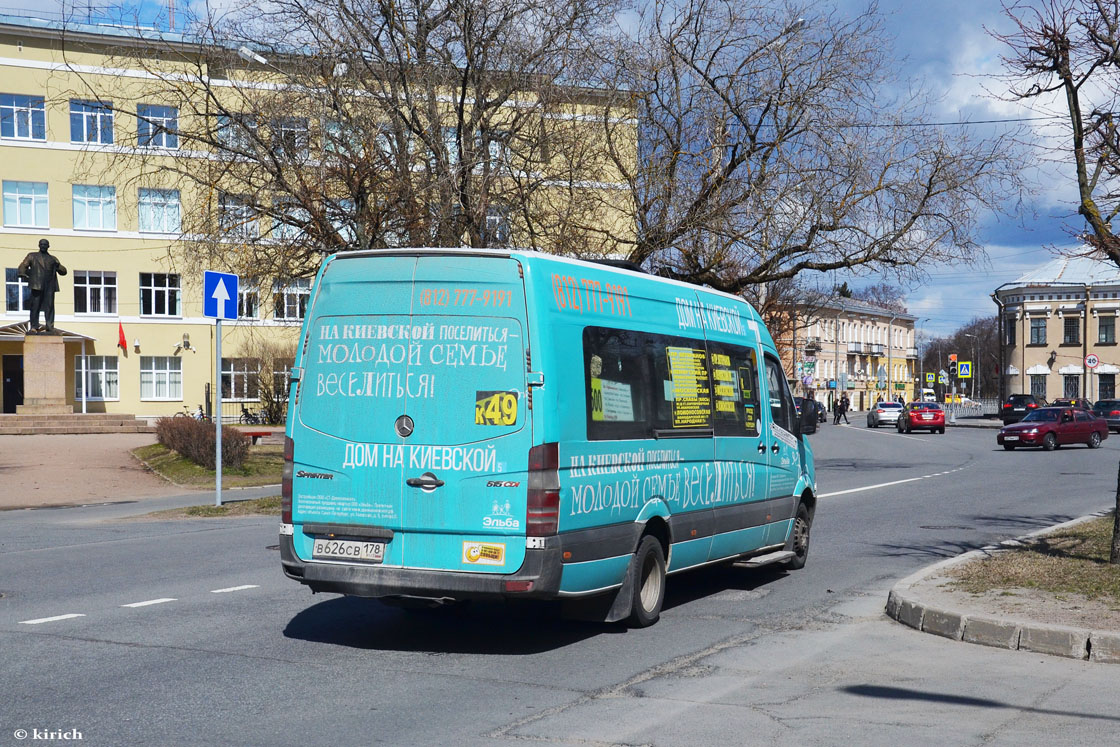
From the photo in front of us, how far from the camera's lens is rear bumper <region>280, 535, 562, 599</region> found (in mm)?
7270

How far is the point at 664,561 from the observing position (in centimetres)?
880

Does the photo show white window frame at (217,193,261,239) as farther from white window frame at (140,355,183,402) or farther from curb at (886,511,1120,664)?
white window frame at (140,355,183,402)

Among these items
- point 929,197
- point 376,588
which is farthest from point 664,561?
point 929,197

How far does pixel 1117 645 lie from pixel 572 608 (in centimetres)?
369

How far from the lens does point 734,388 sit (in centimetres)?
1006

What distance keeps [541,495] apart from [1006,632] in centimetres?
350

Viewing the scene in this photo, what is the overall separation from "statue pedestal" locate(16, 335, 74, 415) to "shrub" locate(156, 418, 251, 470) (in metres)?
15.6

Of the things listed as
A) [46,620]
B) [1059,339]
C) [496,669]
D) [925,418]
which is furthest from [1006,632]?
[1059,339]

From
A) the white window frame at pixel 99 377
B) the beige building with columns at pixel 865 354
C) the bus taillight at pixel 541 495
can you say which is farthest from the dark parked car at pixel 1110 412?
the bus taillight at pixel 541 495

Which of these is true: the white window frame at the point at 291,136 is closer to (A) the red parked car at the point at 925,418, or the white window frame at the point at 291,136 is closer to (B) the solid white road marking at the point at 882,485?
(B) the solid white road marking at the point at 882,485

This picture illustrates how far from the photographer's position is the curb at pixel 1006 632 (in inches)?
298

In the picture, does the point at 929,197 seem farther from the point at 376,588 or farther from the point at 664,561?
the point at 376,588

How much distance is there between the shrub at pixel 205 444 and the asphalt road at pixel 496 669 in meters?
12.2

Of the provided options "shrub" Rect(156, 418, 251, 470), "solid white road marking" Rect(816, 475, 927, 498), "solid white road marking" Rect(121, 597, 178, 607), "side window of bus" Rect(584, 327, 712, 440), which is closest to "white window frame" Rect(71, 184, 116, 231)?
"shrub" Rect(156, 418, 251, 470)
